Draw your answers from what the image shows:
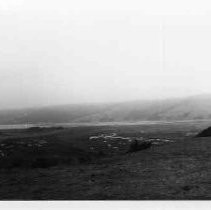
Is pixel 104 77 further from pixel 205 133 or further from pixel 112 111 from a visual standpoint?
pixel 205 133

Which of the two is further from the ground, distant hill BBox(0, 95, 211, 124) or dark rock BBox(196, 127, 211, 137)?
distant hill BBox(0, 95, 211, 124)

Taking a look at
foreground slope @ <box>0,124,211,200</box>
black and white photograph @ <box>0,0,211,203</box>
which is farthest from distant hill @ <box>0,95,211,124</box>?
foreground slope @ <box>0,124,211,200</box>

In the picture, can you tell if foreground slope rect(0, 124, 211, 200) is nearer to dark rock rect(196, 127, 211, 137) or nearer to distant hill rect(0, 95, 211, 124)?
distant hill rect(0, 95, 211, 124)

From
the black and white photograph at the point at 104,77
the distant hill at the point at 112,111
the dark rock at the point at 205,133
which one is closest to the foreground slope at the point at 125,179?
the black and white photograph at the point at 104,77

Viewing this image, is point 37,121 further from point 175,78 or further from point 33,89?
point 175,78

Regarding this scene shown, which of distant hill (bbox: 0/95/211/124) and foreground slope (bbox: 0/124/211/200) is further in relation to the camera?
distant hill (bbox: 0/95/211/124)

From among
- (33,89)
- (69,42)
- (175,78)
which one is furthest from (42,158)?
(175,78)

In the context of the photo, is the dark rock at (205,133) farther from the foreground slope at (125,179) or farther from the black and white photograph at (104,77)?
the foreground slope at (125,179)
